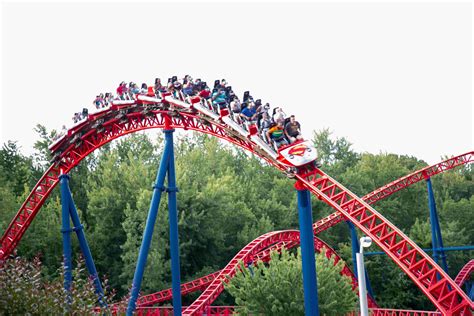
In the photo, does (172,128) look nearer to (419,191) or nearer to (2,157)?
(2,157)

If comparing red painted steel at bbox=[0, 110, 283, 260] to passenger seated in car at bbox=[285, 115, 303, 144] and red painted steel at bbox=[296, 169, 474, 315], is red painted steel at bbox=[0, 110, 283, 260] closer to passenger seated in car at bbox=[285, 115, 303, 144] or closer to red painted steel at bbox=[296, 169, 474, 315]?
passenger seated in car at bbox=[285, 115, 303, 144]

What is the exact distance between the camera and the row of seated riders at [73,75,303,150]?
13.6 metres

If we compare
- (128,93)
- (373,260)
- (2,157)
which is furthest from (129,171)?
(128,93)

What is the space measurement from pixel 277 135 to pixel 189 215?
44.8 ft

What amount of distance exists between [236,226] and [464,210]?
1334 centimetres

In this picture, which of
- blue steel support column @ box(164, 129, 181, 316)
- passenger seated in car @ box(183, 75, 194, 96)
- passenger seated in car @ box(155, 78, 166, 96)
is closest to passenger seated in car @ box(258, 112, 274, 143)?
passenger seated in car @ box(183, 75, 194, 96)

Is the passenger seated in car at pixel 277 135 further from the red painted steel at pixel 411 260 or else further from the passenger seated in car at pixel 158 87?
the passenger seated in car at pixel 158 87

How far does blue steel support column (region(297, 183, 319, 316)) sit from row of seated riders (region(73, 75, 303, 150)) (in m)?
1.45

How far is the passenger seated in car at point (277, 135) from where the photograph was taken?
13540 mm

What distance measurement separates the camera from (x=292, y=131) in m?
13.5

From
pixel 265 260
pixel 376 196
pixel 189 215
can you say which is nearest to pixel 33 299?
pixel 265 260

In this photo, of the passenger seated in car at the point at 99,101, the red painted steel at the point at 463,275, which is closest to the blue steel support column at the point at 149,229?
the passenger seated in car at the point at 99,101

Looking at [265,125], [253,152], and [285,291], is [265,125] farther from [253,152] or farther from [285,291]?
[285,291]

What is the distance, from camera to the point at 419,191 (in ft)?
126
